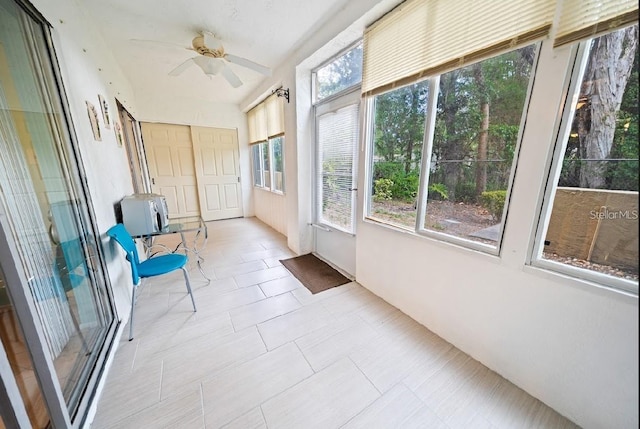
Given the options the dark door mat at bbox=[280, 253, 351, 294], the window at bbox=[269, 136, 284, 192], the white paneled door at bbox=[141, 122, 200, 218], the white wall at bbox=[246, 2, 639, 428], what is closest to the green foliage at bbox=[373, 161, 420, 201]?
the white wall at bbox=[246, 2, 639, 428]

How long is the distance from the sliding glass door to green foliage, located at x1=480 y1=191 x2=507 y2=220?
86.8 inches

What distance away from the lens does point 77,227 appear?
1.46m

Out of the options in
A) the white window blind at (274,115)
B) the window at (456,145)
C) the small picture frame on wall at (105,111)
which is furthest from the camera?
the white window blind at (274,115)

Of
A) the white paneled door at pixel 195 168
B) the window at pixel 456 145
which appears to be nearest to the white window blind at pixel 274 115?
the white paneled door at pixel 195 168

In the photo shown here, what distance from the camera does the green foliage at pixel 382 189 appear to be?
2.05 meters

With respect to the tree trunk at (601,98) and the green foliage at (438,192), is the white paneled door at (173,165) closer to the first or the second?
the green foliage at (438,192)

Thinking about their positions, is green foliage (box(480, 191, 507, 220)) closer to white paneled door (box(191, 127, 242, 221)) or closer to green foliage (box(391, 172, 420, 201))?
green foliage (box(391, 172, 420, 201))

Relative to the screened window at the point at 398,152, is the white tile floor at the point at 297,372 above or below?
below

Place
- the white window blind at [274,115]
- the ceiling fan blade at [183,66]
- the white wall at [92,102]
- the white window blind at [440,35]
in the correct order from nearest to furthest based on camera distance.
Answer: the white window blind at [440,35] < the white wall at [92,102] < the ceiling fan blade at [183,66] < the white window blind at [274,115]

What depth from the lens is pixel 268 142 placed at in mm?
4148

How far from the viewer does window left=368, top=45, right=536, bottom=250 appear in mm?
1303

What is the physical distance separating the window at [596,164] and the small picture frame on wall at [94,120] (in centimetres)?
294

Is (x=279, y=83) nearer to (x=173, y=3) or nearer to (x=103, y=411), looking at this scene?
(x=173, y=3)

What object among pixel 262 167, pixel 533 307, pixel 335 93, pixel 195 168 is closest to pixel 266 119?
pixel 262 167
